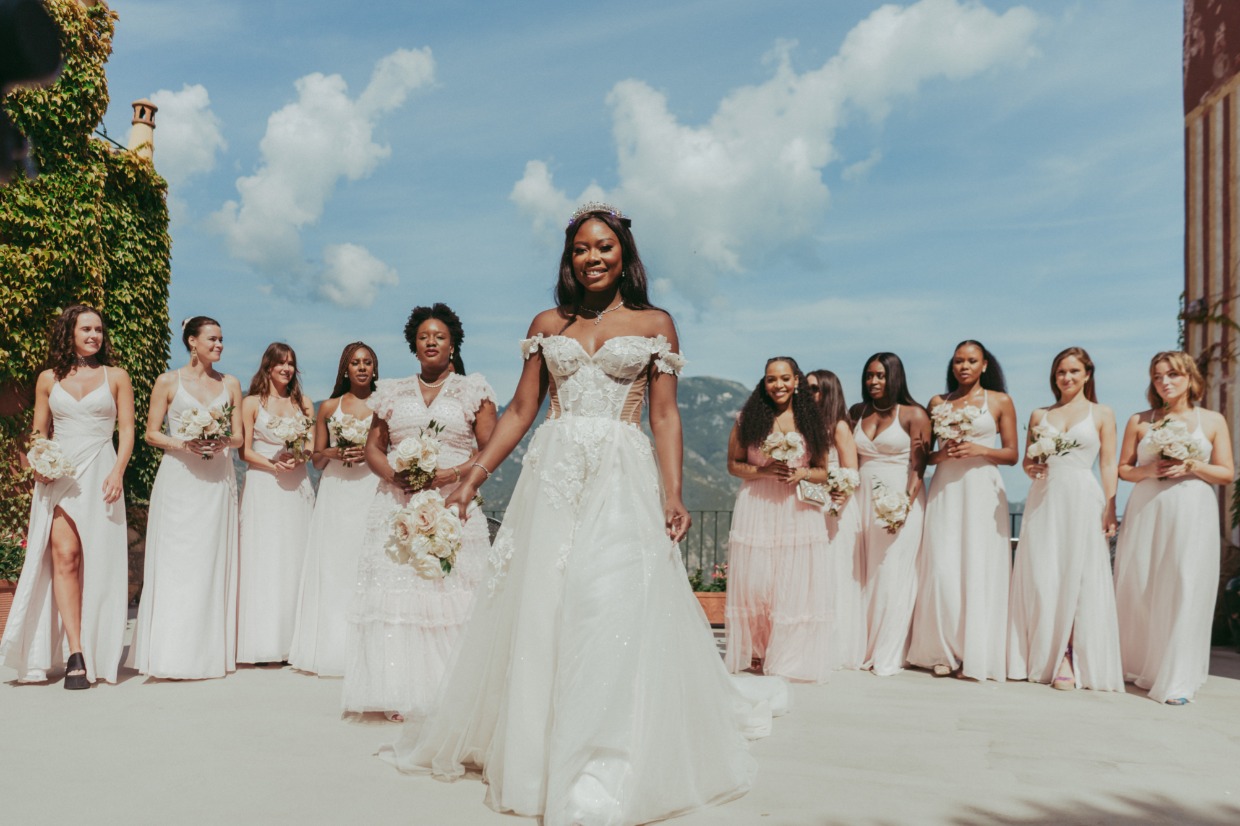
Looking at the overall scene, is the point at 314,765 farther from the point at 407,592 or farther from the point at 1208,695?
the point at 1208,695

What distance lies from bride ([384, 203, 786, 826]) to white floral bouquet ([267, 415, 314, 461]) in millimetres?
3909

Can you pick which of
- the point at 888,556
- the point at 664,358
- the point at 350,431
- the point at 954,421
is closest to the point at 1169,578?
the point at 954,421

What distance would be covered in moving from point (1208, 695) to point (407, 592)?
604 centimetres

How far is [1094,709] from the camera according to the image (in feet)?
22.6

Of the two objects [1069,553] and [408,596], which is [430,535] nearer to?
[408,596]

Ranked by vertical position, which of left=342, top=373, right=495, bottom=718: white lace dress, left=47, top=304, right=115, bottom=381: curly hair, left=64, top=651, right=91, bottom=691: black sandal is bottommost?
left=64, top=651, right=91, bottom=691: black sandal

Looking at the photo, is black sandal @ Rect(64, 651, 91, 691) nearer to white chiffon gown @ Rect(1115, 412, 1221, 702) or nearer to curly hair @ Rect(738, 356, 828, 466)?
curly hair @ Rect(738, 356, 828, 466)

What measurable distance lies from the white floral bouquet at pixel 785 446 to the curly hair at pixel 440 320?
251 centimetres

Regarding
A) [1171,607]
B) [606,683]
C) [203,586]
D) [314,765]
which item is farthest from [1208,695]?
[203,586]

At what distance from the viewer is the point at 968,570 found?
27.0 ft

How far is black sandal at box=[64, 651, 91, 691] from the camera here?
23.2 feet

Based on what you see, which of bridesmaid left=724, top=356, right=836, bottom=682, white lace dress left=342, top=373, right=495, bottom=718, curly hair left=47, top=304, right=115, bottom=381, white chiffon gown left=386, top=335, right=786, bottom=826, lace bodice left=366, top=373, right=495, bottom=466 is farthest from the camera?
bridesmaid left=724, top=356, right=836, bottom=682

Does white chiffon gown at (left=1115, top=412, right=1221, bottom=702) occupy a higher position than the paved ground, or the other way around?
white chiffon gown at (left=1115, top=412, right=1221, bottom=702)

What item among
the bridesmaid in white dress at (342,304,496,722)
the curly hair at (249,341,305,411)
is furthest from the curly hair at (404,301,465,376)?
the curly hair at (249,341,305,411)
